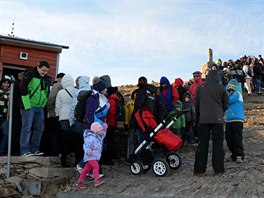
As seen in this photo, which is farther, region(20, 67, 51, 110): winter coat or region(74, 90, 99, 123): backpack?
region(20, 67, 51, 110): winter coat

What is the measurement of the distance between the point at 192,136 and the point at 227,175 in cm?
359

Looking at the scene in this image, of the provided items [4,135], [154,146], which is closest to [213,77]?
[154,146]

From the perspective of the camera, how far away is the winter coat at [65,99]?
7.95 metres

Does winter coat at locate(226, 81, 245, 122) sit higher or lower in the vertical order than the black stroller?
higher

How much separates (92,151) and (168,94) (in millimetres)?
3396

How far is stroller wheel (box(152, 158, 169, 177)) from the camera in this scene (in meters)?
7.31

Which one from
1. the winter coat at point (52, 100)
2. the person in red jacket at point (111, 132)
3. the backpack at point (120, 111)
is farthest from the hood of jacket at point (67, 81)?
the backpack at point (120, 111)

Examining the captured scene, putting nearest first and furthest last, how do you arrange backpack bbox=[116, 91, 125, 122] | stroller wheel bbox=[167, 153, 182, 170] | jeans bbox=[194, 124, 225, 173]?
jeans bbox=[194, 124, 225, 173], stroller wheel bbox=[167, 153, 182, 170], backpack bbox=[116, 91, 125, 122]

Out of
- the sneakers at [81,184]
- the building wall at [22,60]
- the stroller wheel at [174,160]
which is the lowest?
the sneakers at [81,184]

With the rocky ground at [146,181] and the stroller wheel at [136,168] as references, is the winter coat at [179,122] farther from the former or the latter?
the stroller wheel at [136,168]

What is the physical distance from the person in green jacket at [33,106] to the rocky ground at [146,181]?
15.2 inches

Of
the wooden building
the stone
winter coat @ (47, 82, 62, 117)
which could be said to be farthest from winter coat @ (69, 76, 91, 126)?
the wooden building

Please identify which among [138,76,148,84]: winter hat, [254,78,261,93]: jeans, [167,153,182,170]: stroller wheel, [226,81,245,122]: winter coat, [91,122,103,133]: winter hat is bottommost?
[167,153,182,170]: stroller wheel

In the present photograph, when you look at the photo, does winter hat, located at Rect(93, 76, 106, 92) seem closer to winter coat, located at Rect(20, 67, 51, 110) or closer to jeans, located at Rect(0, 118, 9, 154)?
winter coat, located at Rect(20, 67, 51, 110)
